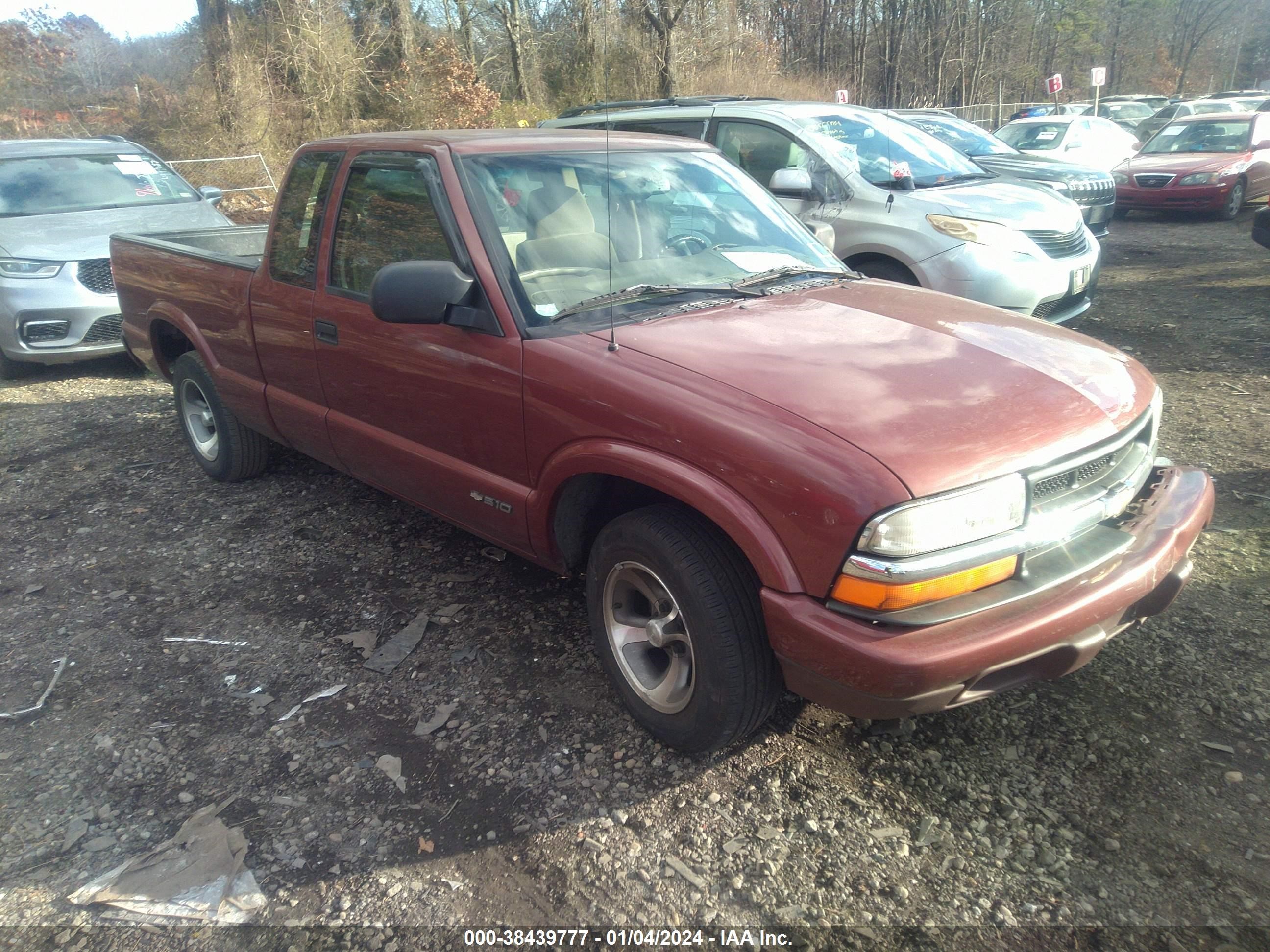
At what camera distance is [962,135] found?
1243 centimetres

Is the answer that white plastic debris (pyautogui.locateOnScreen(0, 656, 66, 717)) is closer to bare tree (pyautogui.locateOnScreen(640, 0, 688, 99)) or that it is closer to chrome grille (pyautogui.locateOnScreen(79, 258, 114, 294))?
chrome grille (pyautogui.locateOnScreen(79, 258, 114, 294))

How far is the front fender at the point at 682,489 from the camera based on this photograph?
7.79ft

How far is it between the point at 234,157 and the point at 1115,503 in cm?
1819

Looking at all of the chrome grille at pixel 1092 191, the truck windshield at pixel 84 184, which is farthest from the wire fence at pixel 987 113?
the truck windshield at pixel 84 184

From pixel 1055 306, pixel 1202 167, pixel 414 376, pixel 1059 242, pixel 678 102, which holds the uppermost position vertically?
pixel 678 102

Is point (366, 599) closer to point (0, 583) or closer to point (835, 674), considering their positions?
point (0, 583)

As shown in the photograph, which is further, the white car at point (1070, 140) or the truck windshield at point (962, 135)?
the white car at point (1070, 140)

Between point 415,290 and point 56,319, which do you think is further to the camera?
point 56,319

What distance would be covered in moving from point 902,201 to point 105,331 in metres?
6.49

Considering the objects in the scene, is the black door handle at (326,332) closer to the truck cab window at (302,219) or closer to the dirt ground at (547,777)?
the truck cab window at (302,219)

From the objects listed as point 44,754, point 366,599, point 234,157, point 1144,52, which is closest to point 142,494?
point 366,599

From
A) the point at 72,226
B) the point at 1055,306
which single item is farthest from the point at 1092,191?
the point at 72,226

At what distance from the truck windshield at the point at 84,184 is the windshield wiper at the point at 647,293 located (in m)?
7.24

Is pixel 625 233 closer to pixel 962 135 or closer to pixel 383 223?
pixel 383 223
